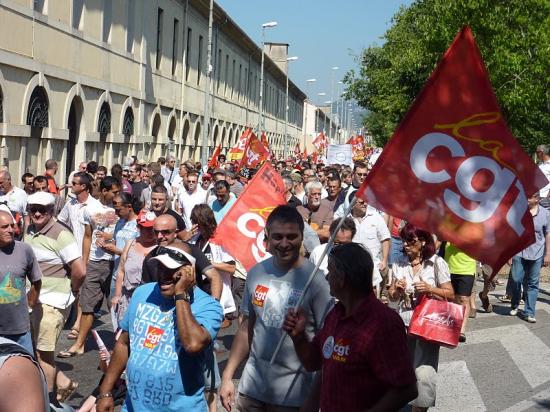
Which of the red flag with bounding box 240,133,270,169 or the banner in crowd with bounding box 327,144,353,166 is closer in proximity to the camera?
the red flag with bounding box 240,133,270,169

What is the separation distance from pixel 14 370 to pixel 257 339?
244 cm

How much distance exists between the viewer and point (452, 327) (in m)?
6.69

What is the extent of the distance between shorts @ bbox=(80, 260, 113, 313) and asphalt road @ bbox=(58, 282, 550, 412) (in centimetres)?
43

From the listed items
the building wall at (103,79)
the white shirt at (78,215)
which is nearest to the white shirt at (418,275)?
the white shirt at (78,215)

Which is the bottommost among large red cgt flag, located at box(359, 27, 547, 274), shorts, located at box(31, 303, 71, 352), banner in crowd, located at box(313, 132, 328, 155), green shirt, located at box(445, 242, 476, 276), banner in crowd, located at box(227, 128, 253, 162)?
shorts, located at box(31, 303, 71, 352)

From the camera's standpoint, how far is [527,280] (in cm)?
1189

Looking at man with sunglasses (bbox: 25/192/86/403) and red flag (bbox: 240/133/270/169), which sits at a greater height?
red flag (bbox: 240/133/270/169)

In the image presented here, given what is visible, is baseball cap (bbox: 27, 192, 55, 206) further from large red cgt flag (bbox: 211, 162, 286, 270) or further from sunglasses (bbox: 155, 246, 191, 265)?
sunglasses (bbox: 155, 246, 191, 265)

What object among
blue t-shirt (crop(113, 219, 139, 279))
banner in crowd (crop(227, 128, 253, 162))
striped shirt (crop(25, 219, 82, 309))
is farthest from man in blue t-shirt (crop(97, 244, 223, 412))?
banner in crowd (crop(227, 128, 253, 162))

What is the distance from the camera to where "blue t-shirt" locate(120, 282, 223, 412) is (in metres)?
4.56

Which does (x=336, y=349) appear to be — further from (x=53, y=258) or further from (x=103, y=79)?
(x=103, y=79)

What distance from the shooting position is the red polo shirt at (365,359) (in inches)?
156

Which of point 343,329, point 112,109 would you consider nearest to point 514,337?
point 343,329

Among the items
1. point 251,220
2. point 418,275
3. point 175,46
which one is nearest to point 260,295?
point 418,275
